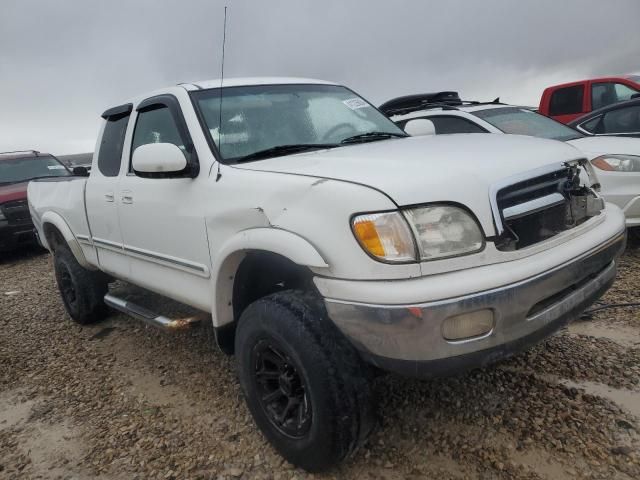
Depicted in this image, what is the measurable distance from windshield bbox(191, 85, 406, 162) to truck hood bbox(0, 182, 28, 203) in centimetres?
661

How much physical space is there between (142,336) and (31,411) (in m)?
1.15

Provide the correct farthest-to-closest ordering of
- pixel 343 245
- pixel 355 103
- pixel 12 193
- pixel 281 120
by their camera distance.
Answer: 1. pixel 12 193
2. pixel 355 103
3. pixel 281 120
4. pixel 343 245

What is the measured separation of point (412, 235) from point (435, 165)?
14.1 inches

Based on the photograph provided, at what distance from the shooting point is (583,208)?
2385 millimetres

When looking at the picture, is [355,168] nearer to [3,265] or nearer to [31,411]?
[31,411]

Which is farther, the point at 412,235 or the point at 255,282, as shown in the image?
the point at 255,282

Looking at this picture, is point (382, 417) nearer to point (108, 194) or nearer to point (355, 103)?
point (355, 103)

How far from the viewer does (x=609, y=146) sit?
4.85 meters

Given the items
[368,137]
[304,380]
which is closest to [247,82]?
[368,137]

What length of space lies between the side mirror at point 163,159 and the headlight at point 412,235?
3.68 ft

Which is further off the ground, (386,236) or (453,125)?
(453,125)

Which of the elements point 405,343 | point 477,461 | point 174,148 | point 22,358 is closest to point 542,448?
point 477,461

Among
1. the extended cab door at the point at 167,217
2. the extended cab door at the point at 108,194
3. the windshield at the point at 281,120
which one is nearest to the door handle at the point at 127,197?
the extended cab door at the point at 167,217

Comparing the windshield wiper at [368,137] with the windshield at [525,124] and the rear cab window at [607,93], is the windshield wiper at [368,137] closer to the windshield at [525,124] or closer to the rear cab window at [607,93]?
the windshield at [525,124]
